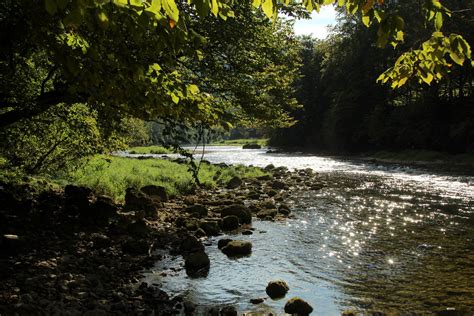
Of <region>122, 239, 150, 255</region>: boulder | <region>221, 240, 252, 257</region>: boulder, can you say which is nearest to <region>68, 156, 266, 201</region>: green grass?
<region>122, 239, 150, 255</region>: boulder

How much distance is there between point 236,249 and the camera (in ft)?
36.1

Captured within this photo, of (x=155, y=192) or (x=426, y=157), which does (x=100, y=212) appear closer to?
(x=155, y=192)

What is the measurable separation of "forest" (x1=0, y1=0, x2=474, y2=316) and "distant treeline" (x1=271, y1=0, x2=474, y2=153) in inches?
921

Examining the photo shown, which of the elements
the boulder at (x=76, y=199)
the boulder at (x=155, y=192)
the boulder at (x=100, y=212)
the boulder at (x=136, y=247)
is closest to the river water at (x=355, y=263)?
the boulder at (x=136, y=247)

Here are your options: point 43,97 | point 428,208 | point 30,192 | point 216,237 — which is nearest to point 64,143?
point 30,192

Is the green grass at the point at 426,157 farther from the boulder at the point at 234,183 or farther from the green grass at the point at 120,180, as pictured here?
the green grass at the point at 120,180

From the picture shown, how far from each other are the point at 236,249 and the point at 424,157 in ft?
125

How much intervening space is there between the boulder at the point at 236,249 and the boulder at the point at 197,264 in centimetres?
120

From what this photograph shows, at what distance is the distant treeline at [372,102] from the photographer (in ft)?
141

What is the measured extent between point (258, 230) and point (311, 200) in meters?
7.20

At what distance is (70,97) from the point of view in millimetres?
9422

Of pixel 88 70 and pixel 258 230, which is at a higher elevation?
pixel 88 70

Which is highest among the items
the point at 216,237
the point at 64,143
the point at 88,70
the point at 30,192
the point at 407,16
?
the point at 407,16

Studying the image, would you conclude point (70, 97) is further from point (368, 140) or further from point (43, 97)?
point (368, 140)
